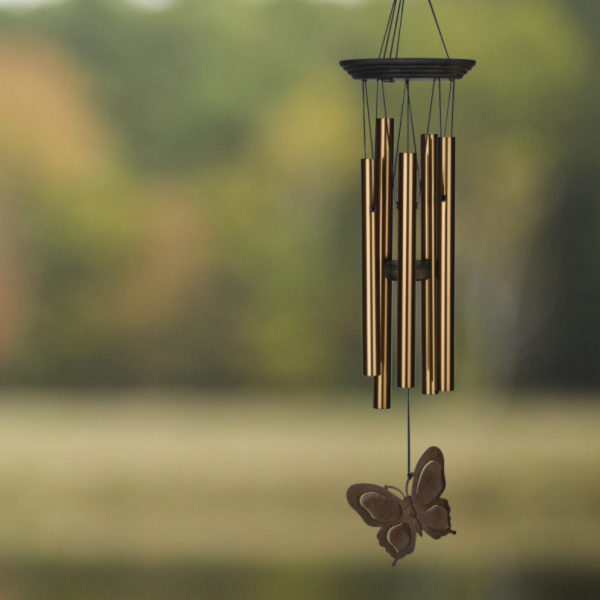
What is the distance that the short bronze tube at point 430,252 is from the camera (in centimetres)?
333

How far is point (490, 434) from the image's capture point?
17.5 ft

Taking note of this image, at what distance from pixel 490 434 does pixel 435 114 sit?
1453 millimetres

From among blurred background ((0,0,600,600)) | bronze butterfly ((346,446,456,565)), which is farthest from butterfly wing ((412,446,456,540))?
blurred background ((0,0,600,600))

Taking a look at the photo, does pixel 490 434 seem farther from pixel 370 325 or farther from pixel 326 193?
pixel 370 325

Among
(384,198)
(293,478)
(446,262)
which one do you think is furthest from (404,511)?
(293,478)

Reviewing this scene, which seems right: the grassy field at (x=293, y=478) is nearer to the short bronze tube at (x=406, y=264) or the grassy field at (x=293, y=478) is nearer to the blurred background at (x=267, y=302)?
the blurred background at (x=267, y=302)

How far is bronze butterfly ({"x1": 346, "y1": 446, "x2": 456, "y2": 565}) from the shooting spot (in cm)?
353

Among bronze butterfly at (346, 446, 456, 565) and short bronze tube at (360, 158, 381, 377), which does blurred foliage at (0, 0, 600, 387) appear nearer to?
bronze butterfly at (346, 446, 456, 565)

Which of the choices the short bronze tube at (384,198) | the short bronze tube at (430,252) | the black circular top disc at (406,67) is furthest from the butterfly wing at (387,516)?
the black circular top disc at (406,67)

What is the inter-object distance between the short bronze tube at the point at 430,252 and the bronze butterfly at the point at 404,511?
314 mm

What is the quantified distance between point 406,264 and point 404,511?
77cm

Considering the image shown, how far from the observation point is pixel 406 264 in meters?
3.27

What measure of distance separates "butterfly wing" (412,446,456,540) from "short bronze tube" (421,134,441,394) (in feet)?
0.88

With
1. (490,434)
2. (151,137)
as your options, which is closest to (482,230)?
(490,434)
